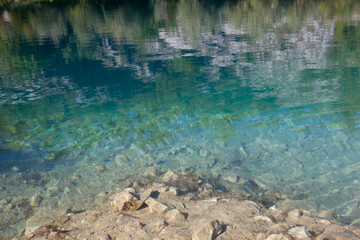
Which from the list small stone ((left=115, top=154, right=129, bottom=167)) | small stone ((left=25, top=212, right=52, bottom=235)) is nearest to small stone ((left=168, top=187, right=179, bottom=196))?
small stone ((left=115, top=154, right=129, bottom=167))

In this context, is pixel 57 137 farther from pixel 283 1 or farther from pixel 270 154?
pixel 283 1

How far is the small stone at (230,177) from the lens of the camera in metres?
7.17

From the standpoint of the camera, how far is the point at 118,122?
34.2 feet

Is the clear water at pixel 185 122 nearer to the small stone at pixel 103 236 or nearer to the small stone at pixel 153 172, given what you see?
the small stone at pixel 153 172

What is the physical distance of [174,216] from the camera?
505cm

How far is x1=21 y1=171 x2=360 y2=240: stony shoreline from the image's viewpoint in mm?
4582

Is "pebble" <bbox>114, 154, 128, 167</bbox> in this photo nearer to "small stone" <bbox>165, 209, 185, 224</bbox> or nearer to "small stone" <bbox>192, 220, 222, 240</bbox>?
"small stone" <bbox>165, 209, 185, 224</bbox>

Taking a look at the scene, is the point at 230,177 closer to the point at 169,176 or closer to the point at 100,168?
the point at 169,176

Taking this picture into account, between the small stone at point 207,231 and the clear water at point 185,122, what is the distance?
85.8 inches

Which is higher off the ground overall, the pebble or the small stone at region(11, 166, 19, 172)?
the small stone at region(11, 166, 19, 172)

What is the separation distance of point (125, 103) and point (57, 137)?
3.13m

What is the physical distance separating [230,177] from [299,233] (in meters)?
2.89

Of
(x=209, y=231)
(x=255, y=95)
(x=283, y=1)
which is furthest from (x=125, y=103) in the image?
(x=283, y=1)

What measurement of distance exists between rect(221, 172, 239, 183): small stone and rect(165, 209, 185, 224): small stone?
7.83ft
